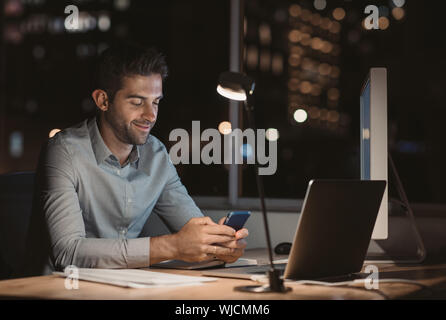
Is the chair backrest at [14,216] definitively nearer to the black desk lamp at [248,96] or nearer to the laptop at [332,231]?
the laptop at [332,231]

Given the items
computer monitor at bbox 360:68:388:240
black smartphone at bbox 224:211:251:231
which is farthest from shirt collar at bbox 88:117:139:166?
computer monitor at bbox 360:68:388:240

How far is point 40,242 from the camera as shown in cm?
224

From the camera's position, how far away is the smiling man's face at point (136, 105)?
2318 mm

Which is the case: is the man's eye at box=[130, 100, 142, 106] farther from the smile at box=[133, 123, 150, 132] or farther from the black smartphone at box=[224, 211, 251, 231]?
the black smartphone at box=[224, 211, 251, 231]

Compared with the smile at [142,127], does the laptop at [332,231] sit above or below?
below

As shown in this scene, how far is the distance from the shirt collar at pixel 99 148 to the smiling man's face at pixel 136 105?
3.2 inches

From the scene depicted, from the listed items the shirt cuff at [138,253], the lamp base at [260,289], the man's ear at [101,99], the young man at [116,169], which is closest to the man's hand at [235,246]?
the young man at [116,169]

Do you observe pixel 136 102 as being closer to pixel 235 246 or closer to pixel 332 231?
pixel 235 246

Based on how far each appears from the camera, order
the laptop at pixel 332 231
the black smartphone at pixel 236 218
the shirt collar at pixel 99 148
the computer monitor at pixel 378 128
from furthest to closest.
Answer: the shirt collar at pixel 99 148, the computer monitor at pixel 378 128, the black smartphone at pixel 236 218, the laptop at pixel 332 231

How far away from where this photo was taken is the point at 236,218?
1854 mm

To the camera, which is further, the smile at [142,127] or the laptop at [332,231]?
the smile at [142,127]
